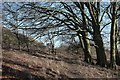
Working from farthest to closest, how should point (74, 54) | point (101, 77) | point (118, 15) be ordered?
point (74, 54), point (118, 15), point (101, 77)

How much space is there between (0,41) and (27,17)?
230 centimetres

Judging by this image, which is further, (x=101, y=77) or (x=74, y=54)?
(x=74, y=54)

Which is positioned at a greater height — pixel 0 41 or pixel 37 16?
pixel 37 16

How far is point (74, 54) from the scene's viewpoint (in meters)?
27.4

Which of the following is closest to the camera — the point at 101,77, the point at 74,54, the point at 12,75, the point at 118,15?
the point at 12,75

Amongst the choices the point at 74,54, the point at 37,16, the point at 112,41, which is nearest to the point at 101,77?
the point at 112,41

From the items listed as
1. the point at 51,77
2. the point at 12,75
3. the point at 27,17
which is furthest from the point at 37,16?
the point at 12,75

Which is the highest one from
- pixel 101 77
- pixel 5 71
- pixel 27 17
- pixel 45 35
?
pixel 27 17

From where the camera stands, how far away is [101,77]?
15953mm

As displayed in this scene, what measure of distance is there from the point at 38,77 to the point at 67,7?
8702mm

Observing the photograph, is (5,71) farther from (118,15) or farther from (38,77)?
(118,15)

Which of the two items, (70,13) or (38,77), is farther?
(70,13)

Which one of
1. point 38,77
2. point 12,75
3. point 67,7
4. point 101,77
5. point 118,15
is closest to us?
point 12,75

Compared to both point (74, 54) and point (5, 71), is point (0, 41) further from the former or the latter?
point (74, 54)
